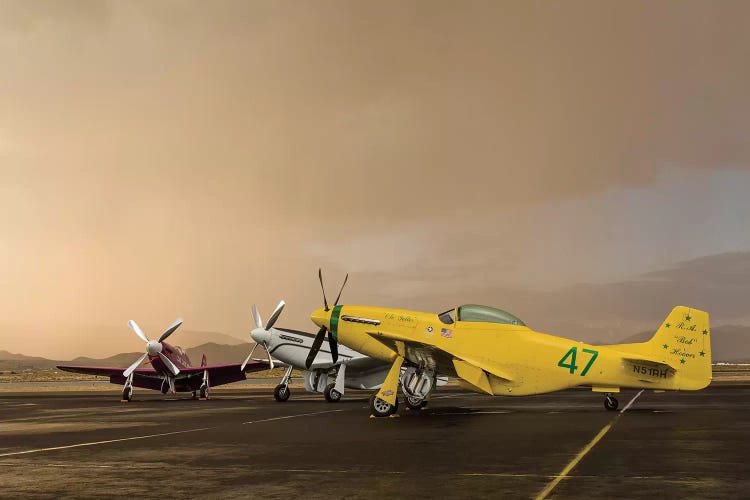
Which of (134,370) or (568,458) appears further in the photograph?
(134,370)

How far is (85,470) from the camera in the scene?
9727 mm

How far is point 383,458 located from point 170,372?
27140 millimetres

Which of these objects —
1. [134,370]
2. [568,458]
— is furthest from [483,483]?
[134,370]

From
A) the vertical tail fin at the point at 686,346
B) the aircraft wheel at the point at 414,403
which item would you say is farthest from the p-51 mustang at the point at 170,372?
the vertical tail fin at the point at 686,346

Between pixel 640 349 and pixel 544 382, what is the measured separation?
3.24 m

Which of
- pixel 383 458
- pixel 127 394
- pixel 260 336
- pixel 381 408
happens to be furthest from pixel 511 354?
pixel 127 394

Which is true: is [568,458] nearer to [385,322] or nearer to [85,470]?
[85,470]

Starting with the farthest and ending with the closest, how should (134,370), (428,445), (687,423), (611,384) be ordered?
(134,370) → (611,384) → (687,423) → (428,445)

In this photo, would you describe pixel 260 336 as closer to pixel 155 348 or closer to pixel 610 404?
pixel 155 348

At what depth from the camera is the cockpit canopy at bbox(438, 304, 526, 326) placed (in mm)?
20703

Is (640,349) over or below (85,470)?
over

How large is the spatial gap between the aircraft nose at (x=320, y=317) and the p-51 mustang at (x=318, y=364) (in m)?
7.42

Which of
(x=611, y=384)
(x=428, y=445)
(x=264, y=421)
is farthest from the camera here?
(x=611, y=384)

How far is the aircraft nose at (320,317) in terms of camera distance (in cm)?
2170
